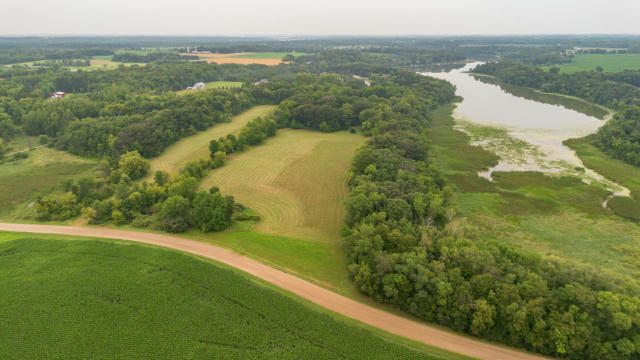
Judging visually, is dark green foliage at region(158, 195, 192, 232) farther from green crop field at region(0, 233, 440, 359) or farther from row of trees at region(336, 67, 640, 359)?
row of trees at region(336, 67, 640, 359)

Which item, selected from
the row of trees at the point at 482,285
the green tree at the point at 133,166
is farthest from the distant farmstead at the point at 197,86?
the row of trees at the point at 482,285

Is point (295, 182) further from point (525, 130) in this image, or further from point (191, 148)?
point (525, 130)

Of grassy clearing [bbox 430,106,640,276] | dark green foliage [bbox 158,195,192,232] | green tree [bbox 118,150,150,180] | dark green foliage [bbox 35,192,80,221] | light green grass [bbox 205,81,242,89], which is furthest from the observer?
light green grass [bbox 205,81,242,89]

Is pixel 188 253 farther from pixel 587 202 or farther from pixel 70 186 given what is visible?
pixel 587 202

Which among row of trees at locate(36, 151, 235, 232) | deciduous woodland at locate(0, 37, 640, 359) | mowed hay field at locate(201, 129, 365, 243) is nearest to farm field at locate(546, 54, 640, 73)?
deciduous woodland at locate(0, 37, 640, 359)

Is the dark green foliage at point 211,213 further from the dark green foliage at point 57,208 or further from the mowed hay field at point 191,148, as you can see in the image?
the mowed hay field at point 191,148
